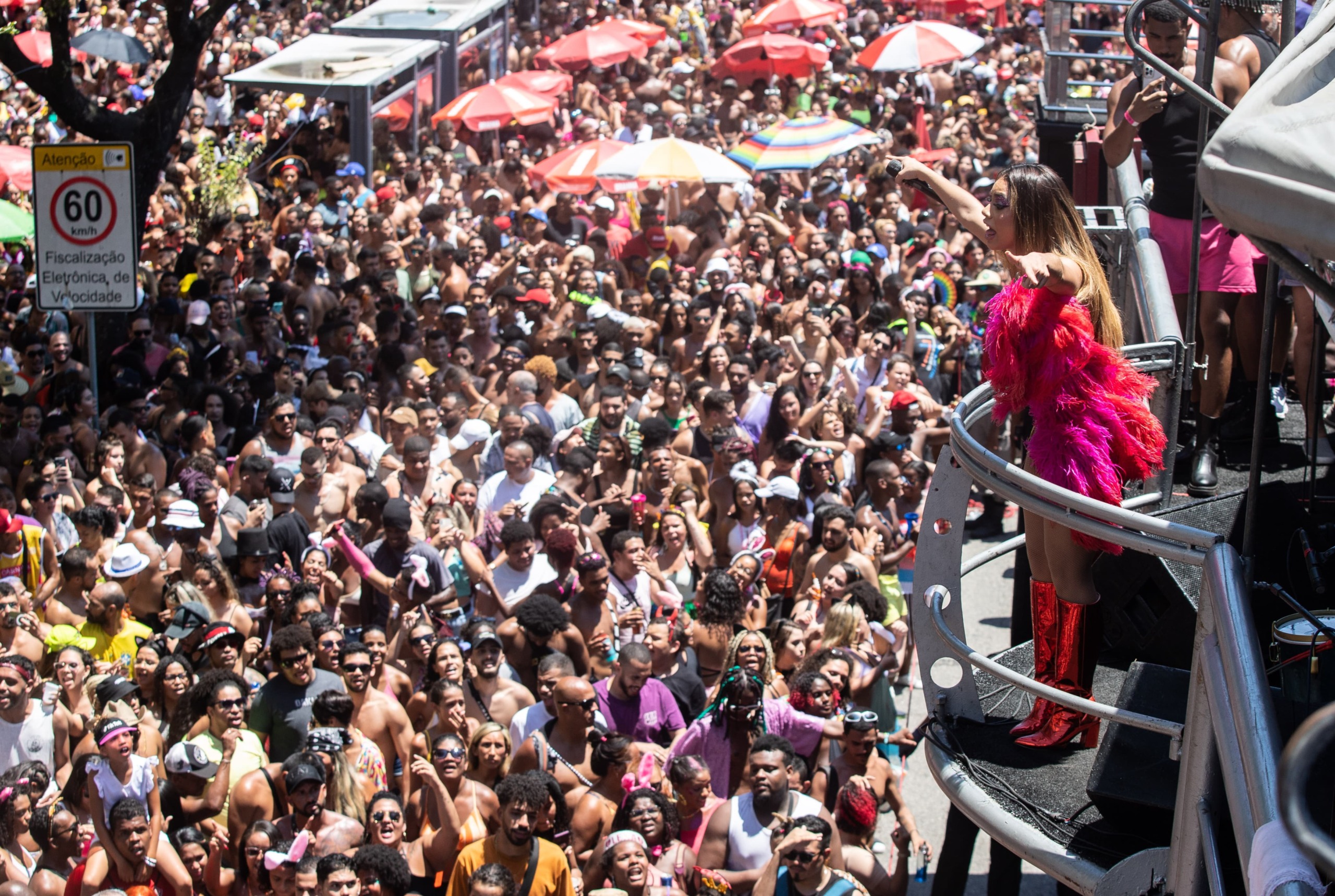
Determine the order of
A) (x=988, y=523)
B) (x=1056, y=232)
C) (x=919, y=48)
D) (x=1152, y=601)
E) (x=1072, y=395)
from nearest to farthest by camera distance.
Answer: (x=1072, y=395), (x=1056, y=232), (x=1152, y=601), (x=988, y=523), (x=919, y=48)

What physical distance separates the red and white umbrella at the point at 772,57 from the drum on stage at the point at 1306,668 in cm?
2080

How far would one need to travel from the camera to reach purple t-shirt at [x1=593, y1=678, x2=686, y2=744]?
328 inches

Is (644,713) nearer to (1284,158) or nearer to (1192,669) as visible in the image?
(1192,669)

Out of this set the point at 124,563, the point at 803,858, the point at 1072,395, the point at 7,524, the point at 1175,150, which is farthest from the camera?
the point at 7,524

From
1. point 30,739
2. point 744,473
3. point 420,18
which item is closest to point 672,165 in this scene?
point 744,473

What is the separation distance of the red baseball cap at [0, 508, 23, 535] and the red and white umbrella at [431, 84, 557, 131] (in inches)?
431

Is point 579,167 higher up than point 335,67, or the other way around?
point 335,67

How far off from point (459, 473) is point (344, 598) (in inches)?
62.7

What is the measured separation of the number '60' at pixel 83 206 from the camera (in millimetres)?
10211

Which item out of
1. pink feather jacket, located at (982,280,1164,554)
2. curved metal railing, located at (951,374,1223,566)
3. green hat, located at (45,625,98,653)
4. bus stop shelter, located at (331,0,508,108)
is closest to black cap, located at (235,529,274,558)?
green hat, located at (45,625,98,653)

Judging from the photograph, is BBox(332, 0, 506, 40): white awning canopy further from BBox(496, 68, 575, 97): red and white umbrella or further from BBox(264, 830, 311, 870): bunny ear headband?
BBox(264, 830, 311, 870): bunny ear headband

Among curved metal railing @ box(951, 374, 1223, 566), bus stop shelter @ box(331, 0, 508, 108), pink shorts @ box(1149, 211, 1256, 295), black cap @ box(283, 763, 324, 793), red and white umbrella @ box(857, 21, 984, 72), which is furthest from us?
bus stop shelter @ box(331, 0, 508, 108)

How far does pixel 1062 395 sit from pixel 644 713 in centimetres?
467

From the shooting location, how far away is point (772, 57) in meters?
23.6
